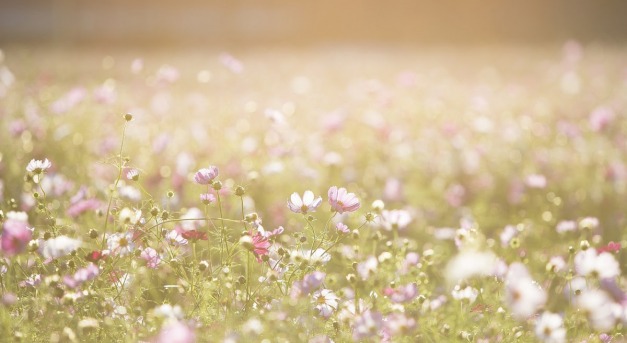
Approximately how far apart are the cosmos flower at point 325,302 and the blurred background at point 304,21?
12.3 meters

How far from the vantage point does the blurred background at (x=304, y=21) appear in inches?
583

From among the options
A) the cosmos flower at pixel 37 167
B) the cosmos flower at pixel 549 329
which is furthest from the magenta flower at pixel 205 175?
the cosmos flower at pixel 549 329

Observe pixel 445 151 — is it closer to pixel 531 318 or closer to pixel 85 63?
pixel 531 318

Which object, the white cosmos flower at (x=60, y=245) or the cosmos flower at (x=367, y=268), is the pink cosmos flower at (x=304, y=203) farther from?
the white cosmos flower at (x=60, y=245)

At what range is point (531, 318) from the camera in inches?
55.5

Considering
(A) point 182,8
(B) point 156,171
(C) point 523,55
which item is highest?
(A) point 182,8

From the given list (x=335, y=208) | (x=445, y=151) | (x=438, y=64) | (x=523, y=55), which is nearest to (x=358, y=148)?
(x=445, y=151)

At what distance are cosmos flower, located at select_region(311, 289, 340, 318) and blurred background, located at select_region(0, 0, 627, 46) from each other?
40.5ft

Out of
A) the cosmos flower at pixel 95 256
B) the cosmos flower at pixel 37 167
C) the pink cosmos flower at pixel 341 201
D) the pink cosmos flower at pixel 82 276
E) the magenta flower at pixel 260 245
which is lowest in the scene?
the pink cosmos flower at pixel 82 276

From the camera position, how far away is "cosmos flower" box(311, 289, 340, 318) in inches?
52.5

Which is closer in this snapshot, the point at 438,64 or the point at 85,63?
the point at 85,63

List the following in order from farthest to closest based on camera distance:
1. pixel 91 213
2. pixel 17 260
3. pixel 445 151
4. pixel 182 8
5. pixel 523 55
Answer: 1. pixel 182 8
2. pixel 523 55
3. pixel 445 151
4. pixel 91 213
5. pixel 17 260

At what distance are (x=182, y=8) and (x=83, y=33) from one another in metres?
3.22

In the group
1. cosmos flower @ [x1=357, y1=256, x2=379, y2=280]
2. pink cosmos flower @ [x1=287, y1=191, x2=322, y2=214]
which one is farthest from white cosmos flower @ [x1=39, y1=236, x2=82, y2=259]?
cosmos flower @ [x1=357, y1=256, x2=379, y2=280]
